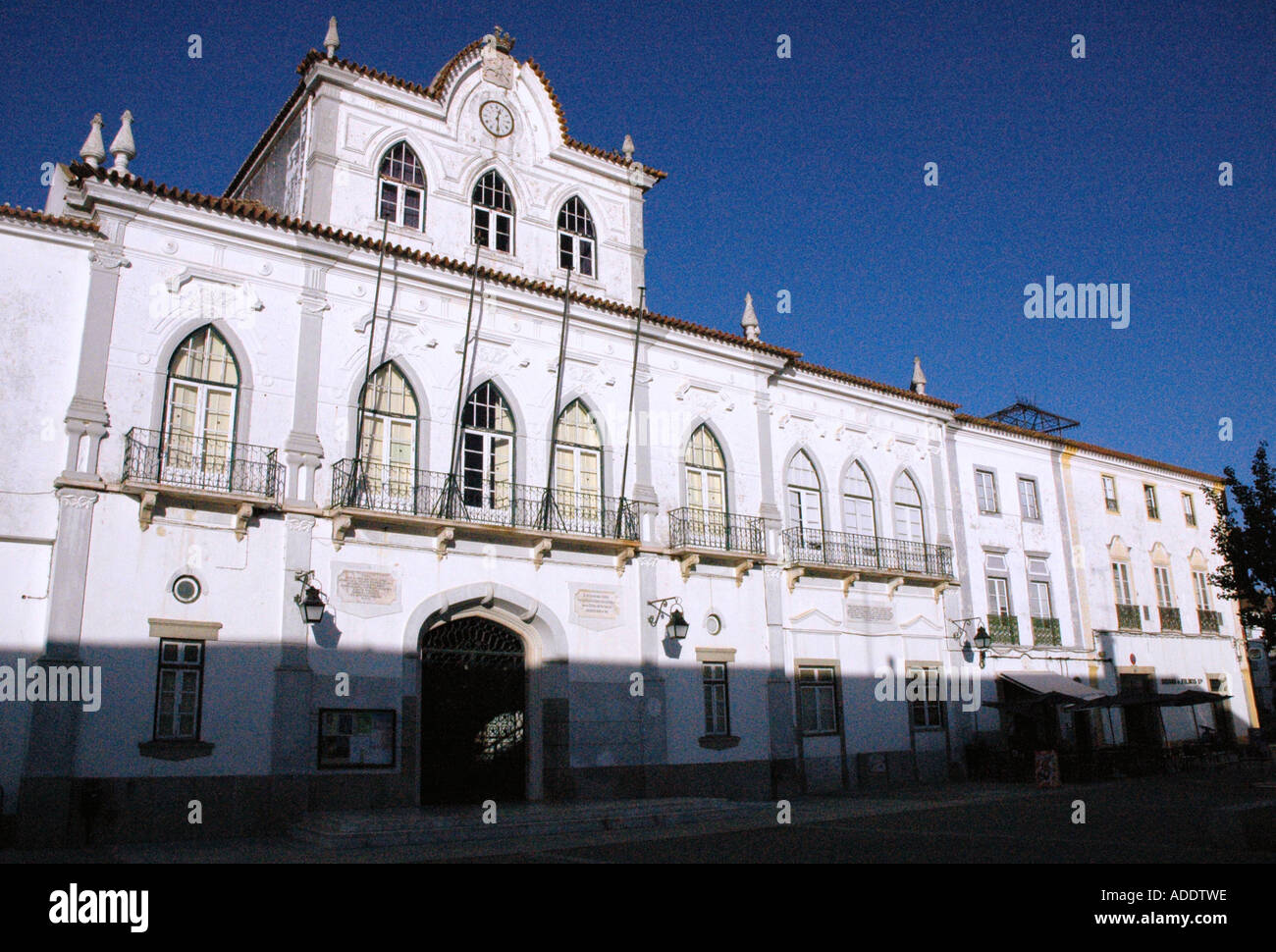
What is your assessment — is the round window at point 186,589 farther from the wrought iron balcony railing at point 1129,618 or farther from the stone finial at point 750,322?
the wrought iron balcony railing at point 1129,618

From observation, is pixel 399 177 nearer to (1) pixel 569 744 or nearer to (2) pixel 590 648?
(2) pixel 590 648

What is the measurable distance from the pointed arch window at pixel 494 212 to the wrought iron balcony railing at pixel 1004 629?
49.4 ft

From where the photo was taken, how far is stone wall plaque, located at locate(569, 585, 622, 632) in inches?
711

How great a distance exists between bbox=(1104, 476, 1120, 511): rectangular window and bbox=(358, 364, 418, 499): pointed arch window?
876 inches

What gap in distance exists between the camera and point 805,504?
889 inches

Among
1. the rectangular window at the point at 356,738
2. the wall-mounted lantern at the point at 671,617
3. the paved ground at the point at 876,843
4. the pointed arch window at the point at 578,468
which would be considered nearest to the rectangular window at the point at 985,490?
the paved ground at the point at 876,843

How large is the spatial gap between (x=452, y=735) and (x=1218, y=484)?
29287 mm

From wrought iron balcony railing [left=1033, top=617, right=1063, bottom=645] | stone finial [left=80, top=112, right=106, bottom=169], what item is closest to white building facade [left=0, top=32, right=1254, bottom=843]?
stone finial [left=80, top=112, right=106, bottom=169]

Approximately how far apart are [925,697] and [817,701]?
3.37 metres

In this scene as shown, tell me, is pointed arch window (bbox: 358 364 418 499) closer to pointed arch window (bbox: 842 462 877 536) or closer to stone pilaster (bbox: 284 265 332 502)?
stone pilaster (bbox: 284 265 332 502)

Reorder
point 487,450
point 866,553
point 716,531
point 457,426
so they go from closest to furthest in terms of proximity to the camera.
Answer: point 457,426, point 487,450, point 716,531, point 866,553

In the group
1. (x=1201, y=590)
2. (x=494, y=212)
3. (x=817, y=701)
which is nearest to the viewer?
(x=494, y=212)

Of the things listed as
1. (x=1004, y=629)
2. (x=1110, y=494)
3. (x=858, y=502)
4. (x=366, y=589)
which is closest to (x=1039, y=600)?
(x=1004, y=629)

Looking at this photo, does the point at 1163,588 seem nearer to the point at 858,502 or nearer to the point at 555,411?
the point at 858,502
